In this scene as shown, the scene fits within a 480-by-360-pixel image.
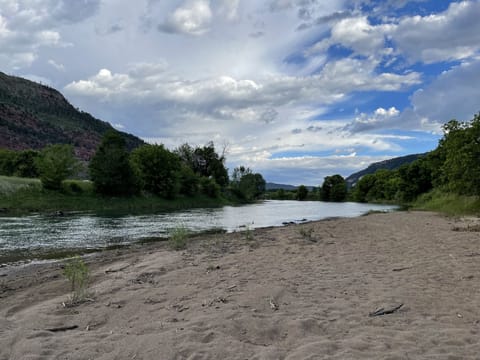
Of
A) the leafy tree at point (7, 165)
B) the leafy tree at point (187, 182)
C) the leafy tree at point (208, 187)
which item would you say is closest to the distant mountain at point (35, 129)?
the leafy tree at point (208, 187)

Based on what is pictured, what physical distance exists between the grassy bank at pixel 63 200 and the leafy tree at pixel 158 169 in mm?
5095

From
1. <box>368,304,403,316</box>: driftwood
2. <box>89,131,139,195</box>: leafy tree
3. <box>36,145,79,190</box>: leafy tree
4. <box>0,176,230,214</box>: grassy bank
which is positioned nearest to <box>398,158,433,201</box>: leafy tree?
<box>0,176,230,214</box>: grassy bank

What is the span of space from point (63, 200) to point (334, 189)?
130031mm

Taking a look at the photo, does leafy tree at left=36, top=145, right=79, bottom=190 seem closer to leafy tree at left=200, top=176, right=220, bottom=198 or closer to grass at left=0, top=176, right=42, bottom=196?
grass at left=0, top=176, right=42, bottom=196

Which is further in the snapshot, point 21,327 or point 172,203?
point 172,203

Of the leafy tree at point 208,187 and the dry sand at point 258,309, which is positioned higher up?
the leafy tree at point 208,187

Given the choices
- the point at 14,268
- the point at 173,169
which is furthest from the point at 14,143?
the point at 14,268

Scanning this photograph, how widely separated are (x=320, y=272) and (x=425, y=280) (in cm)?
240

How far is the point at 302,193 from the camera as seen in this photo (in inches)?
7333

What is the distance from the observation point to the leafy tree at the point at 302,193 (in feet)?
609

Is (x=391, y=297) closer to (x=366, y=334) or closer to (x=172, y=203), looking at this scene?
(x=366, y=334)

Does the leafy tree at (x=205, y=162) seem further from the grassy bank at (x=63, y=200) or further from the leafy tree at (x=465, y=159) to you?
the leafy tree at (x=465, y=159)

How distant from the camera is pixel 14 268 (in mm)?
13547

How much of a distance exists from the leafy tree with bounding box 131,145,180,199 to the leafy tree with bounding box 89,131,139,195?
4335 millimetres
